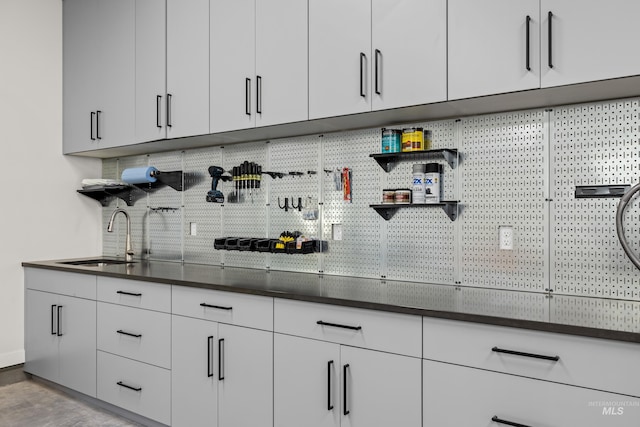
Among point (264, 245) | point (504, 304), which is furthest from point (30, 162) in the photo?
point (504, 304)

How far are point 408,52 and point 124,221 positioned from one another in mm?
2713

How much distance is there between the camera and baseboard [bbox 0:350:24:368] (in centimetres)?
330

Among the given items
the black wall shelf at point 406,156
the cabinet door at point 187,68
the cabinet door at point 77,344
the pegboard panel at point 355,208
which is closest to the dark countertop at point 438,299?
the pegboard panel at point 355,208

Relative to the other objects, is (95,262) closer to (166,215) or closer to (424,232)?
(166,215)

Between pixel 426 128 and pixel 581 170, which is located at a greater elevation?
pixel 426 128

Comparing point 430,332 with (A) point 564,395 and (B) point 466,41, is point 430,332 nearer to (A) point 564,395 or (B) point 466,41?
(A) point 564,395

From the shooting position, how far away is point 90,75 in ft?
11.3

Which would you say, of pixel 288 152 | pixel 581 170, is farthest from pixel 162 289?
pixel 581 170

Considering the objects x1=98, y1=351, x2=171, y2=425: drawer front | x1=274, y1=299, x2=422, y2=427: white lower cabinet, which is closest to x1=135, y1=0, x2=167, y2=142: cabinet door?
x1=98, y1=351, x2=171, y2=425: drawer front

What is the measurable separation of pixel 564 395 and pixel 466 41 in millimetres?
1327

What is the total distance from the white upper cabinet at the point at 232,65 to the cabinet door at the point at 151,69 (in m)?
0.46

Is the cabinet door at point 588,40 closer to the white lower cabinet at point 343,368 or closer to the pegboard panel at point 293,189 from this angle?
the white lower cabinet at point 343,368

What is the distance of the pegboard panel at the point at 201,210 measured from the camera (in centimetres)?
320

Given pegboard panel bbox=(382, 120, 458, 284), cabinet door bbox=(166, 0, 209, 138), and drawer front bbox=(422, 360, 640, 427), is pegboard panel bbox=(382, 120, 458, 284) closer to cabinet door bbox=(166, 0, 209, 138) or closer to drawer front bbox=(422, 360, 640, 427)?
drawer front bbox=(422, 360, 640, 427)
